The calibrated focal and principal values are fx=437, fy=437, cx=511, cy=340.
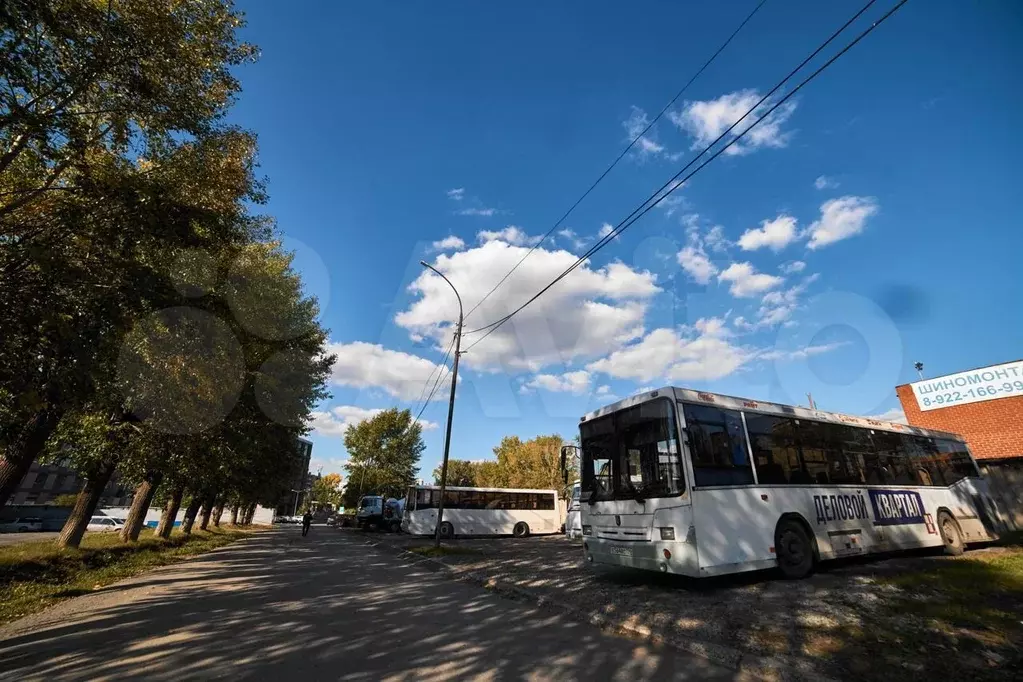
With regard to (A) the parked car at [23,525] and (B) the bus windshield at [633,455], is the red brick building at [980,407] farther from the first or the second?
(A) the parked car at [23,525]

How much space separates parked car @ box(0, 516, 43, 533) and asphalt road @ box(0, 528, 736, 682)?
146 feet

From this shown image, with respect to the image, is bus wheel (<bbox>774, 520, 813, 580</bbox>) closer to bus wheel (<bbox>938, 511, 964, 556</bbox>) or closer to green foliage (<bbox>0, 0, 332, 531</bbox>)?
bus wheel (<bbox>938, 511, 964, 556</bbox>)

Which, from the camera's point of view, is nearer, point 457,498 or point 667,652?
point 667,652

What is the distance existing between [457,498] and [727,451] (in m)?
21.1

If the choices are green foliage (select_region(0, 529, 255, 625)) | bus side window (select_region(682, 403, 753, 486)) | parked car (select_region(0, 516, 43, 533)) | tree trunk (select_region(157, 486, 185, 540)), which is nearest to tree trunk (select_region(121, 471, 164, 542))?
green foliage (select_region(0, 529, 255, 625))

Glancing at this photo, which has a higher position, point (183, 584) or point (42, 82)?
point (42, 82)

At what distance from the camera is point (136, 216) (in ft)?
22.1

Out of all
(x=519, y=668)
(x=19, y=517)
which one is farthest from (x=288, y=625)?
(x=19, y=517)

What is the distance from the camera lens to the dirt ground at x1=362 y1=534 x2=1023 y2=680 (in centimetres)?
454

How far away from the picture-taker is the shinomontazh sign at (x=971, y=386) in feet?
78.9

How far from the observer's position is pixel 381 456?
6525cm

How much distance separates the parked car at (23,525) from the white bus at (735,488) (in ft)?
170

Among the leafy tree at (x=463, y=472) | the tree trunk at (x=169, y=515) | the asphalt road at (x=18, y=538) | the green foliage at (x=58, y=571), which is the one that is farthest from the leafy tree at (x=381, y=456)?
the green foliage at (x=58, y=571)

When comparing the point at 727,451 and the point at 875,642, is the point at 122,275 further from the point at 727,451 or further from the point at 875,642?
the point at 875,642
